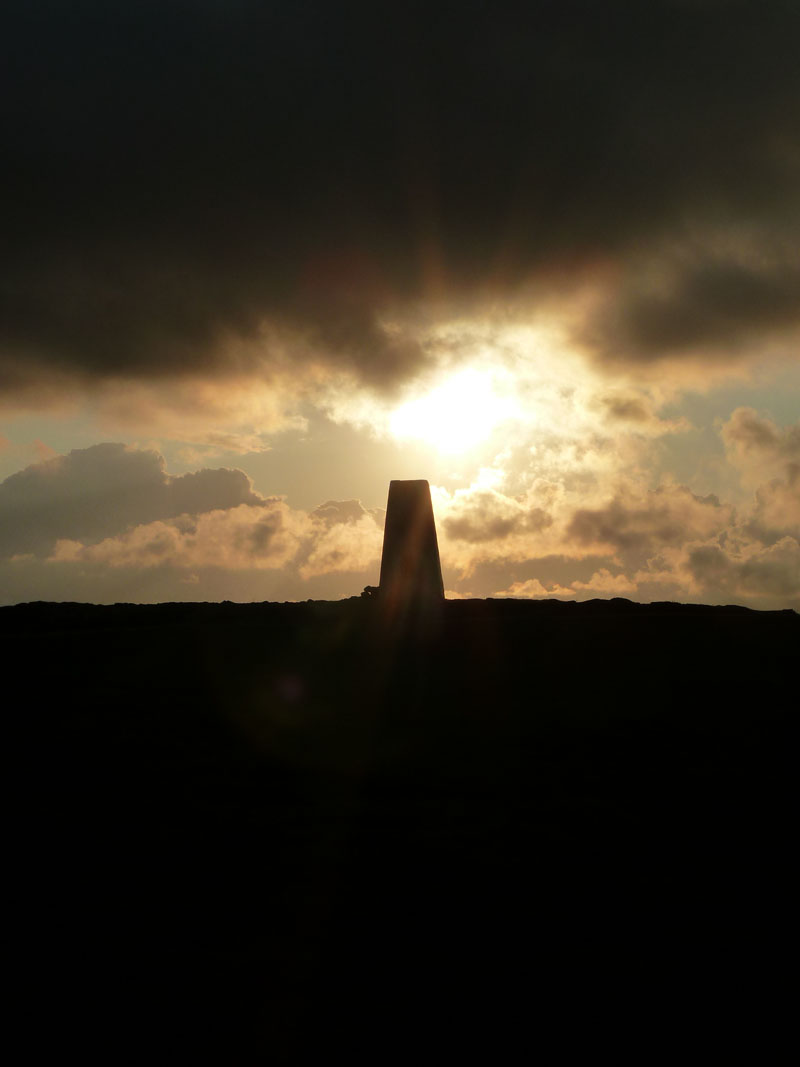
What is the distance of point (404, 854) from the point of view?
562 cm

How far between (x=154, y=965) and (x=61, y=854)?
194cm

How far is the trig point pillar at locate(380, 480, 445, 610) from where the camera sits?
17266mm

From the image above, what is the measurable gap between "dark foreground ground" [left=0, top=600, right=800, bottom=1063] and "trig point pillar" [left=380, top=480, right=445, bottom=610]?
4.96 m

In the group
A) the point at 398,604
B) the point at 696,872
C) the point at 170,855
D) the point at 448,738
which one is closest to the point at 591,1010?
the point at 696,872

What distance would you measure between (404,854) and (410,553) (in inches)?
463

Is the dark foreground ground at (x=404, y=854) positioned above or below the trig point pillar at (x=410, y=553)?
below

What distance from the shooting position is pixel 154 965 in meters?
4.20

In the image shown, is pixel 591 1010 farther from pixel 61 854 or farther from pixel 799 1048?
pixel 61 854

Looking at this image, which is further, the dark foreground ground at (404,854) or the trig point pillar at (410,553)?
the trig point pillar at (410,553)

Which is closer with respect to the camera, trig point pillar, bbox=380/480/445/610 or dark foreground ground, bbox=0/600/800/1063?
dark foreground ground, bbox=0/600/800/1063

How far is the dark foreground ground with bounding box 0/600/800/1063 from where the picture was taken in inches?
147

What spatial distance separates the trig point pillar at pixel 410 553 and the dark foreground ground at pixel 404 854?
4.96 metres

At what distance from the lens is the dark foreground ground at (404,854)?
3.75m

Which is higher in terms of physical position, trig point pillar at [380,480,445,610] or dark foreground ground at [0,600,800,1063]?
trig point pillar at [380,480,445,610]
